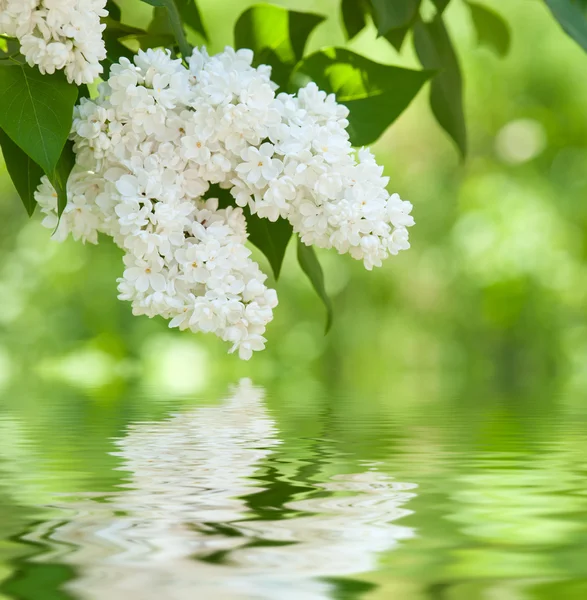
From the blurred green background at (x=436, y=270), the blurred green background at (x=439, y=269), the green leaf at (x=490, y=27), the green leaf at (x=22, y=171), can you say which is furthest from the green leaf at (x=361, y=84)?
the blurred green background at (x=439, y=269)

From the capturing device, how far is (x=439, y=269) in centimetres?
422

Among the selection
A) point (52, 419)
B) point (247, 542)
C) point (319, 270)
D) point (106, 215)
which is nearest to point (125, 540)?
point (247, 542)

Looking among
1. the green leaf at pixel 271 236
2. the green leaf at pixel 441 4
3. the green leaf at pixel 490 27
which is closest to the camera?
the green leaf at pixel 271 236

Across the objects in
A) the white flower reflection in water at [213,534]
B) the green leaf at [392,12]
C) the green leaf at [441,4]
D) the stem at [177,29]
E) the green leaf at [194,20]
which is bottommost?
the white flower reflection in water at [213,534]

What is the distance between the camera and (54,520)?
2.25ft

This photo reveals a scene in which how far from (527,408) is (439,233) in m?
2.67

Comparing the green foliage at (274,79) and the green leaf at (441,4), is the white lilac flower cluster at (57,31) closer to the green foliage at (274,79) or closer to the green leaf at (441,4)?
the green foliage at (274,79)

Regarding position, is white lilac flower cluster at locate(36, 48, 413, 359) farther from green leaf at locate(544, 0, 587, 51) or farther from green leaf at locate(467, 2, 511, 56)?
green leaf at locate(467, 2, 511, 56)

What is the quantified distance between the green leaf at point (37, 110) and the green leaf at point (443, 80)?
1.53ft

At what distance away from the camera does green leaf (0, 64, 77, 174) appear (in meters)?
0.71

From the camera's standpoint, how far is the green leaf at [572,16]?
886 millimetres

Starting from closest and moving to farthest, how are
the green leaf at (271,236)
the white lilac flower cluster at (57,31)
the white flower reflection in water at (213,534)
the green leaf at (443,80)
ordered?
the white flower reflection in water at (213,534) < the white lilac flower cluster at (57,31) < the green leaf at (271,236) < the green leaf at (443,80)

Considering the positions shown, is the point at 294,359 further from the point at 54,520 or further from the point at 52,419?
the point at 54,520

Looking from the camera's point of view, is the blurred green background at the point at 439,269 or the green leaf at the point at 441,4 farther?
the blurred green background at the point at 439,269
